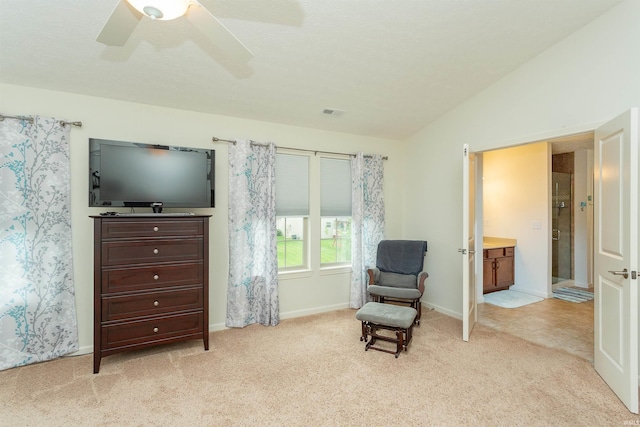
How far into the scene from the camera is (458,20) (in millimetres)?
2426

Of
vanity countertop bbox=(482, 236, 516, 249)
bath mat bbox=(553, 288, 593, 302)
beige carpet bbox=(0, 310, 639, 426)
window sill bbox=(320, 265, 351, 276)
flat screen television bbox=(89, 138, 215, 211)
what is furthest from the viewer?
vanity countertop bbox=(482, 236, 516, 249)

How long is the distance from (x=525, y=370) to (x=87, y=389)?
→ 3618 millimetres

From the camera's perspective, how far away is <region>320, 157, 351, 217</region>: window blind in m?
4.21

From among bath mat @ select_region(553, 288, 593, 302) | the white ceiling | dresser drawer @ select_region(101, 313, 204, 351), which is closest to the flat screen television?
the white ceiling

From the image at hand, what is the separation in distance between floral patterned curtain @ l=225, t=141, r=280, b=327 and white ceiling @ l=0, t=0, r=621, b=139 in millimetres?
591

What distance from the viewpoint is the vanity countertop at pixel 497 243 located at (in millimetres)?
5094

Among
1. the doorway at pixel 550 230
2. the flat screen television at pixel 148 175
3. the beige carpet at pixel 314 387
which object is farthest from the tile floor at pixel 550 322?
the flat screen television at pixel 148 175

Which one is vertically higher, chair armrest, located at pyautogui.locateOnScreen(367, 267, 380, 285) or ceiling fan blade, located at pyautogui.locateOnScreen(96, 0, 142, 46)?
ceiling fan blade, located at pyautogui.locateOnScreen(96, 0, 142, 46)

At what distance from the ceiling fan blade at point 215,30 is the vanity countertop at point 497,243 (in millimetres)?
4775

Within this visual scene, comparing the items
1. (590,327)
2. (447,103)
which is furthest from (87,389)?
(590,327)

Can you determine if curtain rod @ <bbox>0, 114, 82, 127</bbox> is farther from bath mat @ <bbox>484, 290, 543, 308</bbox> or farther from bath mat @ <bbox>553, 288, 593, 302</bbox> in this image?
bath mat @ <bbox>553, 288, 593, 302</bbox>

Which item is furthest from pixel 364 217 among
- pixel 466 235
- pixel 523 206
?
pixel 523 206

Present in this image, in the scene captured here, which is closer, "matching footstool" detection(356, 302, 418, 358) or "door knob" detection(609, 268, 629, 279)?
"door knob" detection(609, 268, 629, 279)

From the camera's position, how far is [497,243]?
5398mm
